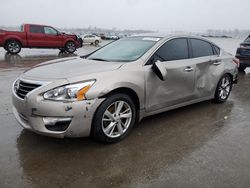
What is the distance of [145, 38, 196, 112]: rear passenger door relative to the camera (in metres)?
4.16

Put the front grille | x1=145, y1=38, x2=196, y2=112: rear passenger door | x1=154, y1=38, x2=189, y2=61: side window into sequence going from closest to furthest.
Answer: the front grille
x1=145, y1=38, x2=196, y2=112: rear passenger door
x1=154, y1=38, x2=189, y2=61: side window

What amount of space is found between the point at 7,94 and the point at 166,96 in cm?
393

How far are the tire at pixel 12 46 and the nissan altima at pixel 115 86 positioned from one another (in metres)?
12.2

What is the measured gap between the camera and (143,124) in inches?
181

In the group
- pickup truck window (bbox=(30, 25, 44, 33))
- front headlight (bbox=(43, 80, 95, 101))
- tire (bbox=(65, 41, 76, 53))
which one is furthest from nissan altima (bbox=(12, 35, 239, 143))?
tire (bbox=(65, 41, 76, 53))

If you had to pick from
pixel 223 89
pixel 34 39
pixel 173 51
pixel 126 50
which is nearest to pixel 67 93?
pixel 126 50

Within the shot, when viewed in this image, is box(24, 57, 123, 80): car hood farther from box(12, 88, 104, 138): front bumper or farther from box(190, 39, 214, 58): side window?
box(190, 39, 214, 58): side window

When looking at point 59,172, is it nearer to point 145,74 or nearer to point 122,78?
point 122,78

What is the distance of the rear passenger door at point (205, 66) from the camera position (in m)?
5.02

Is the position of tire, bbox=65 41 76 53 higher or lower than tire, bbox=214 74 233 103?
higher

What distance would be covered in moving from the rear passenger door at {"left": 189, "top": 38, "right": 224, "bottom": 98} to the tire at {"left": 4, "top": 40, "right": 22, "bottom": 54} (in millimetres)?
13001

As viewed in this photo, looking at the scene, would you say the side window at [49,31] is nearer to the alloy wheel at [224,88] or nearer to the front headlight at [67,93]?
the alloy wheel at [224,88]

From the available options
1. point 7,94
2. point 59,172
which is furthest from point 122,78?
point 7,94

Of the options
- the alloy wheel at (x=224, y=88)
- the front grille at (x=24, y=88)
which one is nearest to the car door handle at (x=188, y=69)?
the alloy wheel at (x=224, y=88)
